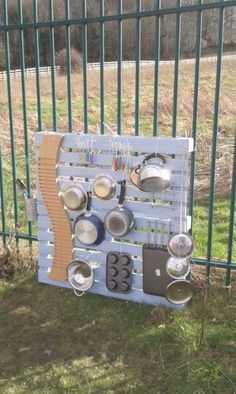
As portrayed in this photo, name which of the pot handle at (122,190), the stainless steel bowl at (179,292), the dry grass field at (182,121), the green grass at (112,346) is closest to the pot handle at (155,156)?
the pot handle at (122,190)

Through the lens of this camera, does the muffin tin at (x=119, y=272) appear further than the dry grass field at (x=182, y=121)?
No

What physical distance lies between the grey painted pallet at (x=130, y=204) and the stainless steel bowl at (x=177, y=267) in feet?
0.53

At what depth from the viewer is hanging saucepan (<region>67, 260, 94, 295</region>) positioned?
3.47m

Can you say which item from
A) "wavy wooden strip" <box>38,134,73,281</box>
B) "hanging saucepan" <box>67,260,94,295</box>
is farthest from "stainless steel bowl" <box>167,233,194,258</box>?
"wavy wooden strip" <box>38,134,73,281</box>

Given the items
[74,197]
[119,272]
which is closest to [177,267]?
[119,272]

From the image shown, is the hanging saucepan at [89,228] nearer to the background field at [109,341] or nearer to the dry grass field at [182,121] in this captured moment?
the background field at [109,341]

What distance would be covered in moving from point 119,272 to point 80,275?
30 cm

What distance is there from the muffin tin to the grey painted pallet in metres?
0.04

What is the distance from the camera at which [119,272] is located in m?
3.43

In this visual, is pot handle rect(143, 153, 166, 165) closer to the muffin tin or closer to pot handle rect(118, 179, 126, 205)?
pot handle rect(118, 179, 126, 205)

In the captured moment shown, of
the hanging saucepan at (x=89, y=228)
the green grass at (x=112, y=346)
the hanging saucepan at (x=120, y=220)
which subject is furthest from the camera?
the hanging saucepan at (x=89, y=228)

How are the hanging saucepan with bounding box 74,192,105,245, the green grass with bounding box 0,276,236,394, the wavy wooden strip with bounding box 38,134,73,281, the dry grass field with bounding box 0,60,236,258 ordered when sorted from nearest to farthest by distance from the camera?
the green grass with bounding box 0,276,236,394, the hanging saucepan with bounding box 74,192,105,245, the wavy wooden strip with bounding box 38,134,73,281, the dry grass field with bounding box 0,60,236,258

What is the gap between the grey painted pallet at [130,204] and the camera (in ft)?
10.3

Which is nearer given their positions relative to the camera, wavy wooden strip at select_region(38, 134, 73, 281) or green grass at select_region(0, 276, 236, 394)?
green grass at select_region(0, 276, 236, 394)
